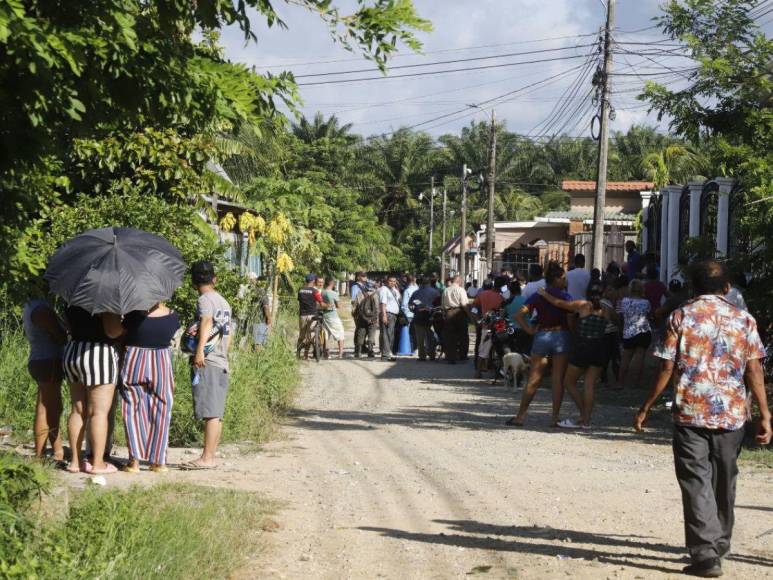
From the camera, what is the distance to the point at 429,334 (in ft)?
79.4

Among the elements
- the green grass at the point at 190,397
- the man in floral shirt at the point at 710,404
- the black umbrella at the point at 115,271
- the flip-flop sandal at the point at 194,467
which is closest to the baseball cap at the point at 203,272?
the black umbrella at the point at 115,271

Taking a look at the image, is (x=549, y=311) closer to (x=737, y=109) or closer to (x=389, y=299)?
(x=737, y=109)

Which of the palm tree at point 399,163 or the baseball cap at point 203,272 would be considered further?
the palm tree at point 399,163

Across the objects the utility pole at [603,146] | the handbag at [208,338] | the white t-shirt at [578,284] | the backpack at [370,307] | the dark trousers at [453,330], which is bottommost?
the handbag at [208,338]

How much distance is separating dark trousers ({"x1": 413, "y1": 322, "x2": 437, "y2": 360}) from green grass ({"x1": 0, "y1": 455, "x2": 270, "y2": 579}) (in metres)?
16.1

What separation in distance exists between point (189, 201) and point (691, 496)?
402 inches

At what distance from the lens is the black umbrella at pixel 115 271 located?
8859 millimetres

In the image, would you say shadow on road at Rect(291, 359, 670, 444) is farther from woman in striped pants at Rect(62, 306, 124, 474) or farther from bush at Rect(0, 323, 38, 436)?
woman in striped pants at Rect(62, 306, 124, 474)

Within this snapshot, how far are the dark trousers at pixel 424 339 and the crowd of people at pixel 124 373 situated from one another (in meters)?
14.1

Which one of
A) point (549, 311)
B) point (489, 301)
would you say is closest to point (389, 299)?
point (489, 301)

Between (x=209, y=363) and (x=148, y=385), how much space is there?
66 cm

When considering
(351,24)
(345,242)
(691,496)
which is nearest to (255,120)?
(351,24)

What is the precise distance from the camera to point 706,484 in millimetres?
6844

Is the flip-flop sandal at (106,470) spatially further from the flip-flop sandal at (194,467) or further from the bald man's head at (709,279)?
the bald man's head at (709,279)
